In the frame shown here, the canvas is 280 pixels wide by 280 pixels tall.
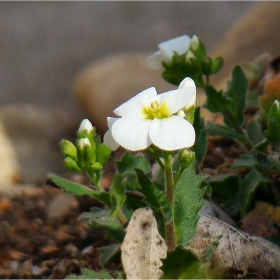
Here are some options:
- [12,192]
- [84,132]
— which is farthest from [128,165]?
[12,192]

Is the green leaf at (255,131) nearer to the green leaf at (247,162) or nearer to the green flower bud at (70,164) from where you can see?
the green leaf at (247,162)

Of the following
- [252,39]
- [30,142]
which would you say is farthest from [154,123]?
[252,39]

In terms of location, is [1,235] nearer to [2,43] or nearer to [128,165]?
[128,165]

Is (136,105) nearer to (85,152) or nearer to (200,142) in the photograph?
(85,152)

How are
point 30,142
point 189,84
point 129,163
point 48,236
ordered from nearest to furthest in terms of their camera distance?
point 189,84 < point 129,163 < point 48,236 < point 30,142

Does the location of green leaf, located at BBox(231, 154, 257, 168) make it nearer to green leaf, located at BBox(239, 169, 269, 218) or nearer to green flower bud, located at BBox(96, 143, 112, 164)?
green leaf, located at BBox(239, 169, 269, 218)

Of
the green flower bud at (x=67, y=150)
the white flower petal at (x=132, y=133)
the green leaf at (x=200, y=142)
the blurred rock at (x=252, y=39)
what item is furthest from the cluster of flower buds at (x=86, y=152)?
the blurred rock at (x=252, y=39)
